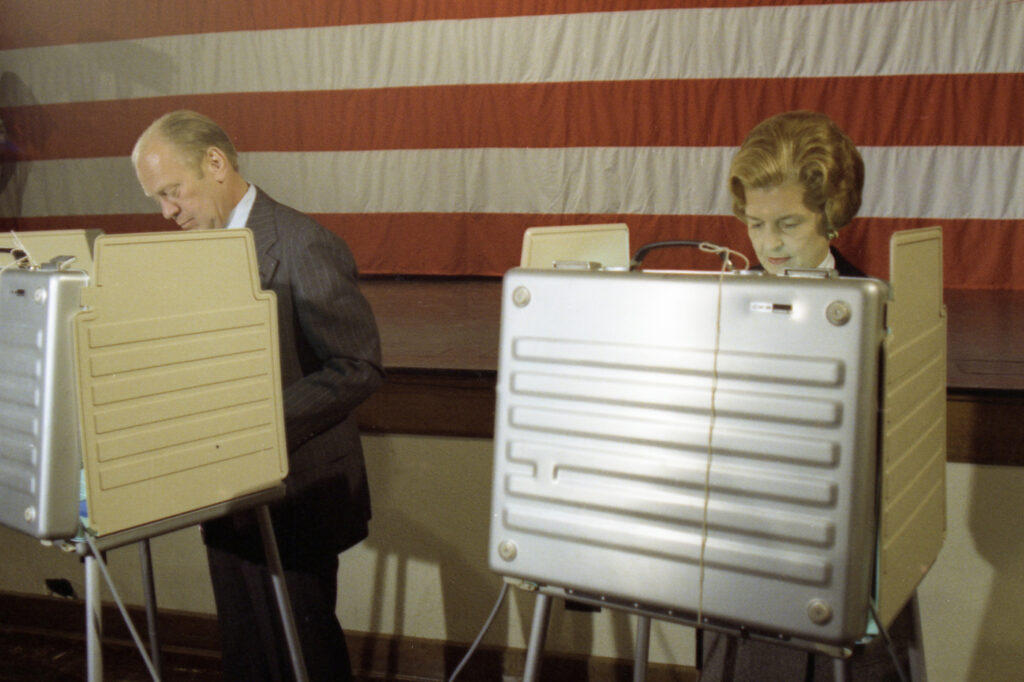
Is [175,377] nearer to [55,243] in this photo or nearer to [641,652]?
[55,243]

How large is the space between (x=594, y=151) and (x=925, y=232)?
8.12ft

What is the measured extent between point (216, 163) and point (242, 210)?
78mm

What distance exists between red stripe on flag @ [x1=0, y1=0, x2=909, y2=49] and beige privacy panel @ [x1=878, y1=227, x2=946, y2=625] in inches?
95.1

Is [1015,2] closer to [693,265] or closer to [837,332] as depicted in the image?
[693,265]

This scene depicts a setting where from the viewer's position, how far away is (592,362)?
2.25 feet

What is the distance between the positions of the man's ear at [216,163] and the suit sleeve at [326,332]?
0.17 m

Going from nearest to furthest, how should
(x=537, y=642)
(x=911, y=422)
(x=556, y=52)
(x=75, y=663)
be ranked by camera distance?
(x=911, y=422)
(x=537, y=642)
(x=75, y=663)
(x=556, y=52)

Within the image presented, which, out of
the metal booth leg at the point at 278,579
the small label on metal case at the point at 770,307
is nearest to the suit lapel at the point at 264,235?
the metal booth leg at the point at 278,579

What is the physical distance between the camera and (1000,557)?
161cm

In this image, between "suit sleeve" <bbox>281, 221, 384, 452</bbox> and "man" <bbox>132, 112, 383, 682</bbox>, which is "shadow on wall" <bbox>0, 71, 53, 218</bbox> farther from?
"suit sleeve" <bbox>281, 221, 384, 452</bbox>

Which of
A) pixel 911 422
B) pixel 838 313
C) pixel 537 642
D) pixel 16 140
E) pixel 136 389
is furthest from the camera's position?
pixel 16 140

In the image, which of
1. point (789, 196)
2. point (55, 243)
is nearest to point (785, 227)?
point (789, 196)

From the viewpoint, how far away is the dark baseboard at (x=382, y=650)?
1884 millimetres

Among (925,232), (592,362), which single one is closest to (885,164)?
(925,232)
